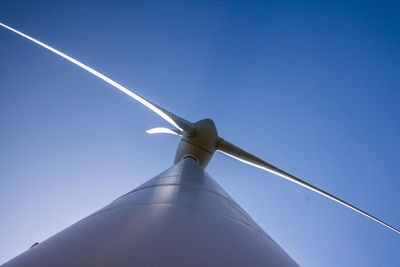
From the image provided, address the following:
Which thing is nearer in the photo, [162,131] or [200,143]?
[200,143]

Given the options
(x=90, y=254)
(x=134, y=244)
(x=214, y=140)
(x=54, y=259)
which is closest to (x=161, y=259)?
(x=134, y=244)

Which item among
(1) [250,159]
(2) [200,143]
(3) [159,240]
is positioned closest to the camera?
(3) [159,240]

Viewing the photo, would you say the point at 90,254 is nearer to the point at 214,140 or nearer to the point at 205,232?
the point at 205,232

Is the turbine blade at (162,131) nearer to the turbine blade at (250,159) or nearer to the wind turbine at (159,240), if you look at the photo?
the turbine blade at (250,159)

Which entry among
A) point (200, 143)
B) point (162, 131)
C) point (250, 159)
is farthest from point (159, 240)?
point (162, 131)

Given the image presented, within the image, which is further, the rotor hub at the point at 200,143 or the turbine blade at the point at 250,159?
the rotor hub at the point at 200,143

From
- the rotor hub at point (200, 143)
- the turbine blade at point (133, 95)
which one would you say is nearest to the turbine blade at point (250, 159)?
the rotor hub at point (200, 143)

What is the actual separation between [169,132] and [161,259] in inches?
313

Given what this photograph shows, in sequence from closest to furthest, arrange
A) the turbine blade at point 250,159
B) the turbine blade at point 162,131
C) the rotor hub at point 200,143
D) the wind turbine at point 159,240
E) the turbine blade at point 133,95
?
the wind turbine at point 159,240 < the turbine blade at point 133,95 < the turbine blade at point 250,159 < the rotor hub at point 200,143 < the turbine blade at point 162,131

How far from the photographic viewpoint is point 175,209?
4.72 ft

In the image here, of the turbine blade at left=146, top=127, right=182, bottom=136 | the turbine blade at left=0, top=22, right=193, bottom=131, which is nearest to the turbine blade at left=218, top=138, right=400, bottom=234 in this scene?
the turbine blade at left=0, top=22, right=193, bottom=131

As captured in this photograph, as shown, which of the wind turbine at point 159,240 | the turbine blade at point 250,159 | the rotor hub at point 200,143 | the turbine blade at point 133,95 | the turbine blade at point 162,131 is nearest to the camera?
the wind turbine at point 159,240

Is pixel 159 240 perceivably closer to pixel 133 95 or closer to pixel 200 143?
pixel 133 95

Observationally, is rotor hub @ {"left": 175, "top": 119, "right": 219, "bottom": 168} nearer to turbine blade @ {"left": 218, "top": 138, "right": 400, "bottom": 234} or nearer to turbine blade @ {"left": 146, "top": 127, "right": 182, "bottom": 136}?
turbine blade @ {"left": 218, "top": 138, "right": 400, "bottom": 234}
